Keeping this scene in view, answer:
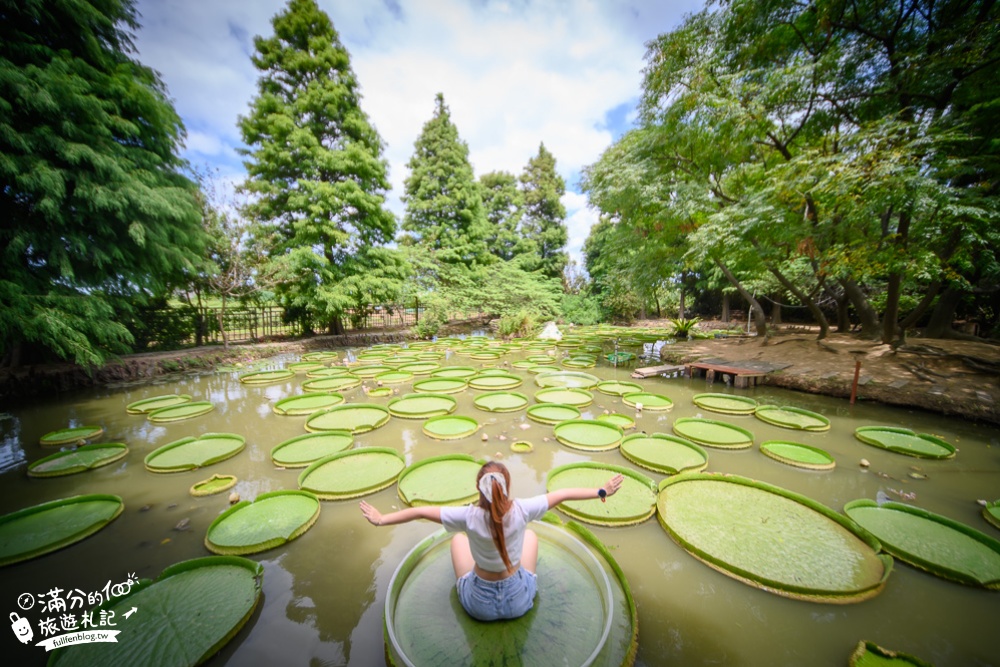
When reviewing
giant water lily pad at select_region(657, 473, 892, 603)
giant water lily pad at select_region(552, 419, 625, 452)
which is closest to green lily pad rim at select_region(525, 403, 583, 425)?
giant water lily pad at select_region(552, 419, 625, 452)

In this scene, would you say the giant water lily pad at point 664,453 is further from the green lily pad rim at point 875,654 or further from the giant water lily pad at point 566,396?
the green lily pad rim at point 875,654

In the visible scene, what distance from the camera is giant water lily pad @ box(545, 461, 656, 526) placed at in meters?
2.94

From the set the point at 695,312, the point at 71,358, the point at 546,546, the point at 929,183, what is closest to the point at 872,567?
the point at 546,546

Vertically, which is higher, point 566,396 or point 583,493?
point 583,493

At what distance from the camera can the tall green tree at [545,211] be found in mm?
22422

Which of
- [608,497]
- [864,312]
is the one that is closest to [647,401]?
[608,497]

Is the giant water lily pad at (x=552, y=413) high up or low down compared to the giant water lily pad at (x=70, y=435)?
down

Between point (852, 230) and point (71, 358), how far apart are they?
16.8m

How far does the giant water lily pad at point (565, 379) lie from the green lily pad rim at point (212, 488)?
5393 mm

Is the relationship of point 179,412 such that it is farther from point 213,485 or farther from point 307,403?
Answer: point 213,485

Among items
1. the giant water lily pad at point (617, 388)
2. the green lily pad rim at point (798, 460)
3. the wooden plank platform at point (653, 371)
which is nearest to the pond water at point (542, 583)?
the green lily pad rim at point (798, 460)

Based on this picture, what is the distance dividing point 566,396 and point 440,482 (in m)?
3.57

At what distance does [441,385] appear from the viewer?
722 centimetres

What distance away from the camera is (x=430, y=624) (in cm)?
191
